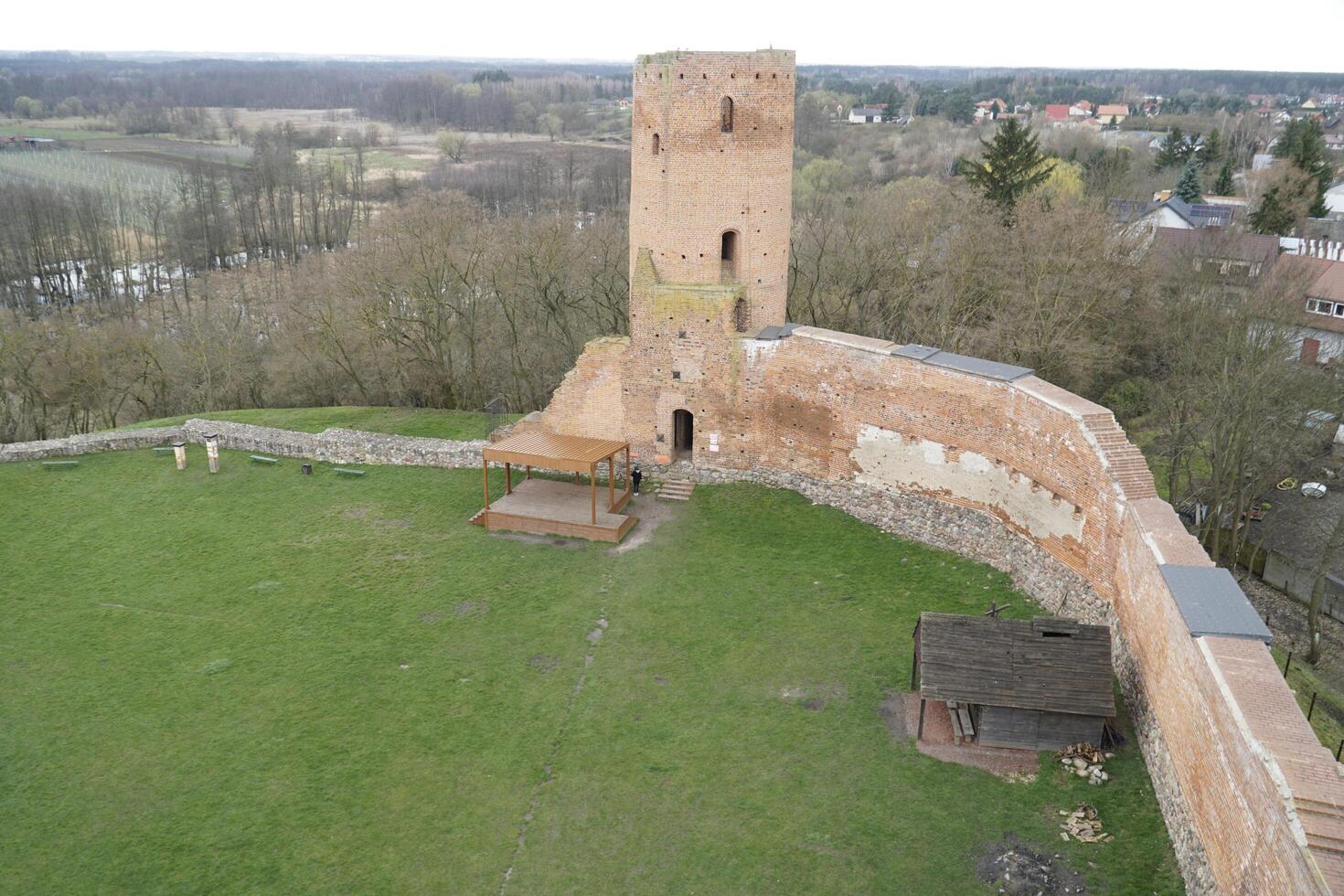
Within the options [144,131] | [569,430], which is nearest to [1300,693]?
[569,430]

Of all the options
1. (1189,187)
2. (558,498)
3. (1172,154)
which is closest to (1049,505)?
(558,498)

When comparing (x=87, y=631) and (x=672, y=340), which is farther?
(x=672, y=340)

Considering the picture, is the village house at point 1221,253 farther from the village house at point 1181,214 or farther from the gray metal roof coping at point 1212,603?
the gray metal roof coping at point 1212,603

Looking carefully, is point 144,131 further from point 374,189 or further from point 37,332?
point 37,332

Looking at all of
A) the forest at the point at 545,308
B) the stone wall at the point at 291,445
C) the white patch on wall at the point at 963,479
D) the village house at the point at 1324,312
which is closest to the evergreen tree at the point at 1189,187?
the forest at the point at 545,308

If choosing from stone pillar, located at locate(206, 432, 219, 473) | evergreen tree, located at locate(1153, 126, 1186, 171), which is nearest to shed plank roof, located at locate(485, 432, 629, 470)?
stone pillar, located at locate(206, 432, 219, 473)
